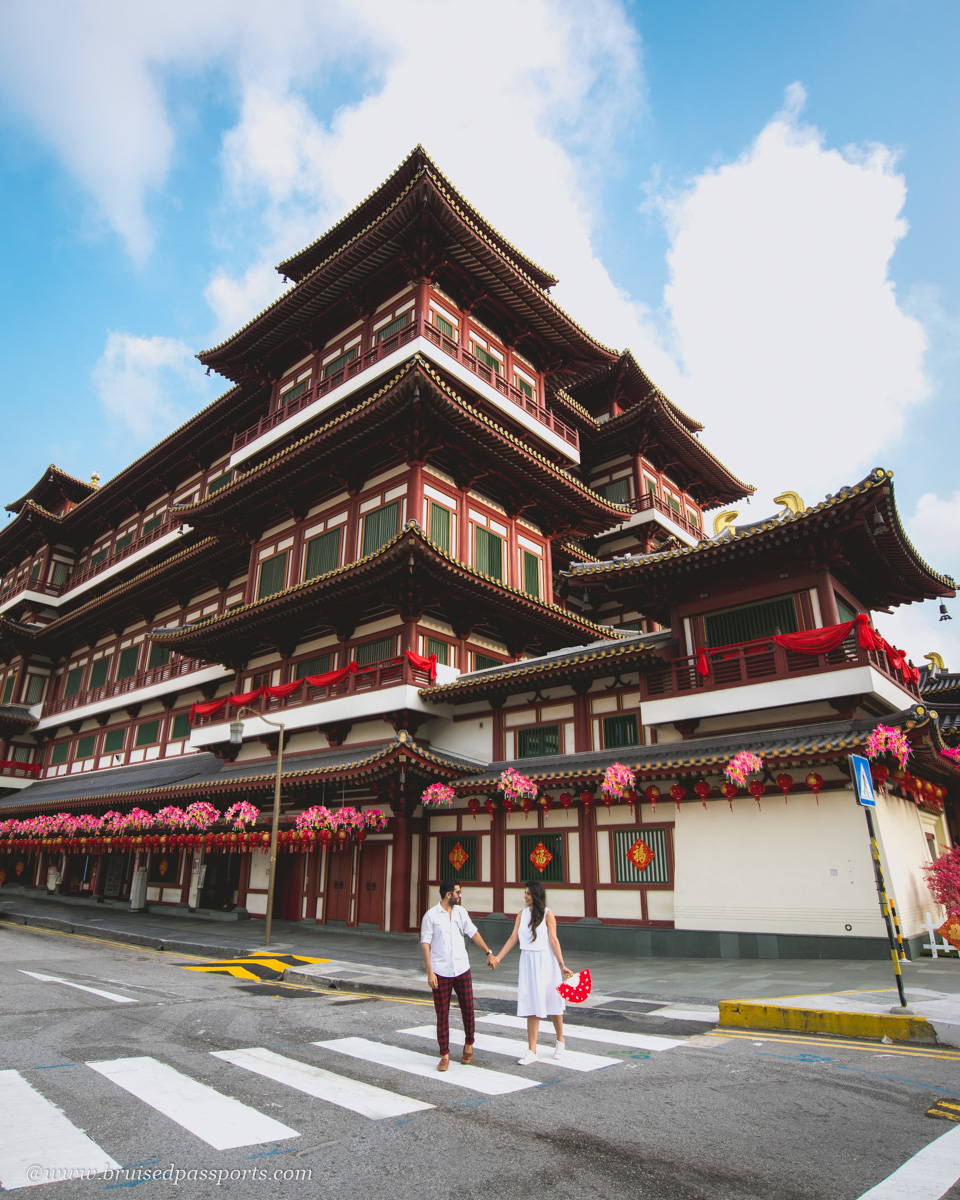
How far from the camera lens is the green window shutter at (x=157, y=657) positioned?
1284 inches

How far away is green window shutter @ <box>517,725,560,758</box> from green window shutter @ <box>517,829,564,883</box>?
7.07 feet

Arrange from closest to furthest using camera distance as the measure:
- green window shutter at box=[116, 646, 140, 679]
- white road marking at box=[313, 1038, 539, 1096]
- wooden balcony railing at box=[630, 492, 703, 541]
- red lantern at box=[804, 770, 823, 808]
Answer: white road marking at box=[313, 1038, 539, 1096], red lantern at box=[804, 770, 823, 808], wooden balcony railing at box=[630, 492, 703, 541], green window shutter at box=[116, 646, 140, 679]

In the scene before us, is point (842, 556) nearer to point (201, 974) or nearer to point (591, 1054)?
point (591, 1054)

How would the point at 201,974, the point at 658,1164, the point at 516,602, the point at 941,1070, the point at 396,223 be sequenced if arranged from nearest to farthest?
the point at 658,1164 < the point at 941,1070 < the point at 201,974 < the point at 516,602 < the point at 396,223

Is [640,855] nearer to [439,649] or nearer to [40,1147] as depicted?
[439,649]

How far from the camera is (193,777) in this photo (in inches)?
997

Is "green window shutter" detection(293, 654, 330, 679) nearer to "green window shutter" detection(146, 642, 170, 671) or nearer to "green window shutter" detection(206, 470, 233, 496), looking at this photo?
"green window shutter" detection(146, 642, 170, 671)

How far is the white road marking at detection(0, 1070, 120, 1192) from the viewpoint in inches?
165

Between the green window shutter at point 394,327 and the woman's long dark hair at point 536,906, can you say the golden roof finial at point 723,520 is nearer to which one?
the woman's long dark hair at point 536,906

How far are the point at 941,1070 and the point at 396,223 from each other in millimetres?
24362

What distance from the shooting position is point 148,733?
3197 cm

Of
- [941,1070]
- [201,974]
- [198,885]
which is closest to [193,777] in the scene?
[198,885]

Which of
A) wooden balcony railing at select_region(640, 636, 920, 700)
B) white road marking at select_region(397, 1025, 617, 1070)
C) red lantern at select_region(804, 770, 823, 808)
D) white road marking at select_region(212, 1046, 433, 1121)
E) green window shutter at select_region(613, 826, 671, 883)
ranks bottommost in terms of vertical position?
white road marking at select_region(397, 1025, 617, 1070)

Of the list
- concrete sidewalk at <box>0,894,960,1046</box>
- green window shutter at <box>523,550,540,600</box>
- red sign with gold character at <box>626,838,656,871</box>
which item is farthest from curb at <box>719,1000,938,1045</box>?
green window shutter at <box>523,550,540,600</box>
